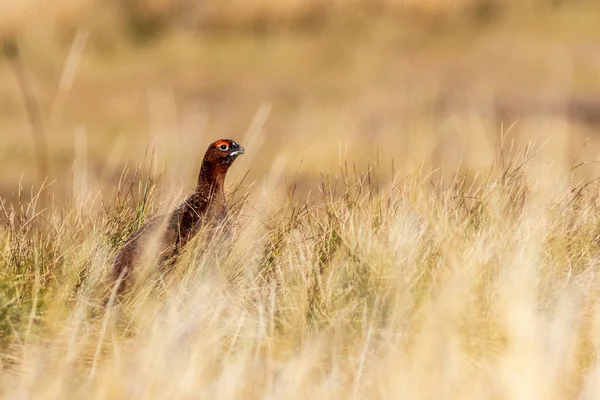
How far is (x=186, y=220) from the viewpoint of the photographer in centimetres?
486

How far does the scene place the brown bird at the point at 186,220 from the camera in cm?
452

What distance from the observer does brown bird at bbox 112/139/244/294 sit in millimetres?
4520

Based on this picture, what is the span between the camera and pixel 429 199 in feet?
15.9

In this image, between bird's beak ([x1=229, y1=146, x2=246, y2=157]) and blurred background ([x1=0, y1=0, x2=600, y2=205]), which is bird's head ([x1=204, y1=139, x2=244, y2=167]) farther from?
blurred background ([x1=0, y1=0, x2=600, y2=205])

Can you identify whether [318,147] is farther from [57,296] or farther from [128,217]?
[57,296]

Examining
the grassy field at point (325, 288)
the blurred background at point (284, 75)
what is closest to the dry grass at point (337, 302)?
the grassy field at point (325, 288)

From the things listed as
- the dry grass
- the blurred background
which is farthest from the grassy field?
the blurred background

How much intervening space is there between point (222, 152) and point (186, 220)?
0.45 m

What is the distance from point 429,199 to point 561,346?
118 centimetres

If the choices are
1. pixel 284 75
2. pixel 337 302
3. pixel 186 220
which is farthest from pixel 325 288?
pixel 284 75

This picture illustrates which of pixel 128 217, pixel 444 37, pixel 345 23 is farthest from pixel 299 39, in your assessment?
pixel 128 217

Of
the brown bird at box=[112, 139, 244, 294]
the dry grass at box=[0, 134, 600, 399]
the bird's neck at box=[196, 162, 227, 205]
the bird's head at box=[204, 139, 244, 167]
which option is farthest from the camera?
the bird's head at box=[204, 139, 244, 167]

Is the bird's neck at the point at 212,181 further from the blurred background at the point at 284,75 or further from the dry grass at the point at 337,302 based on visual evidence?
the blurred background at the point at 284,75

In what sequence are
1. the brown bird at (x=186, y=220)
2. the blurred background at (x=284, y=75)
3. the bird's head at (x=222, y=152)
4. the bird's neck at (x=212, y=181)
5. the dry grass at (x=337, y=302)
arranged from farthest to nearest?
the blurred background at (x=284, y=75), the bird's head at (x=222, y=152), the bird's neck at (x=212, y=181), the brown bird at (x=186, y=220), the dry grass at (x=337, y=302)
